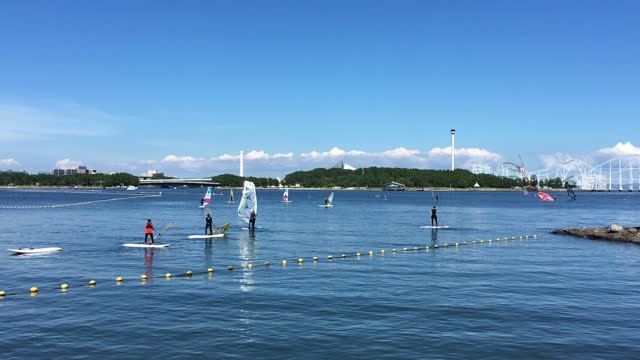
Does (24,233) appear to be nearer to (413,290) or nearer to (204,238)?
(204,238)

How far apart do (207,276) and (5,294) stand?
32.6 ft

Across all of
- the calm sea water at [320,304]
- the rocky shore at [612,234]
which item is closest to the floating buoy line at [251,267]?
the calm sea water at [320,304]

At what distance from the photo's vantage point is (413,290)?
96.1 ft

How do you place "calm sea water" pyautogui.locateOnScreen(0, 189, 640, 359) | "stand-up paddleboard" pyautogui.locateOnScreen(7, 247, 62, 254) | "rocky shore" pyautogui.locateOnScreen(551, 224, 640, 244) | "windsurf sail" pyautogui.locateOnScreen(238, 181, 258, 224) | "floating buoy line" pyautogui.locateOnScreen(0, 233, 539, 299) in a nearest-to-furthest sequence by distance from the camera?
"calm sea water" pyautogui.locateOnScreen(0, 189, 640, 359)
"floating buoy line" pyautogui.locateOnScreen(0, 233, 539, 299)
"stand-up paddleboard" pyautogui.locateOnScreen(7, 247, 62, 254)
"rocky shore" pyautogui.locateOnScreen(551, 224, 640, 244)
"windsurf sail" pyautogui.locateOnScreen(238, 181, 258, 224)

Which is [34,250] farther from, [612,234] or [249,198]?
[612,234]

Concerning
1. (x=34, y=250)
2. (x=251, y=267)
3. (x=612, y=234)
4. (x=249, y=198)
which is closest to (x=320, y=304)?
(x=251, y=267)

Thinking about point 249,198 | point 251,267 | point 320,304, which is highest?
point 249,198

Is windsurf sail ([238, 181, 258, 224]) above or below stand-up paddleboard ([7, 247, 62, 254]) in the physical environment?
above

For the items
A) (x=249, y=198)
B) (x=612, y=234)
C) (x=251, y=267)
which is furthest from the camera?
(x=249, y=198)

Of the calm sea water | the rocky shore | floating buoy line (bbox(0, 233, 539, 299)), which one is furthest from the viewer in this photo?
the rocky shore

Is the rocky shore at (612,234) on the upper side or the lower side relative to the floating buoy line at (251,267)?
upper

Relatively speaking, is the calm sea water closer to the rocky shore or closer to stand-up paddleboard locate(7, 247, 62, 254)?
stand-up paddleboard locate(7, 247, 62, 254)

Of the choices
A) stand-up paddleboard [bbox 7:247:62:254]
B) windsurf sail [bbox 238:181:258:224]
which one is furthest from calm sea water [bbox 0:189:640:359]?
windsurf sail [bbox 238:181:258:224]

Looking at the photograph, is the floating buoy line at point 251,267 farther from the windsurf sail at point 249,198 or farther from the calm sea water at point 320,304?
the windsurf sail at point 249,198
